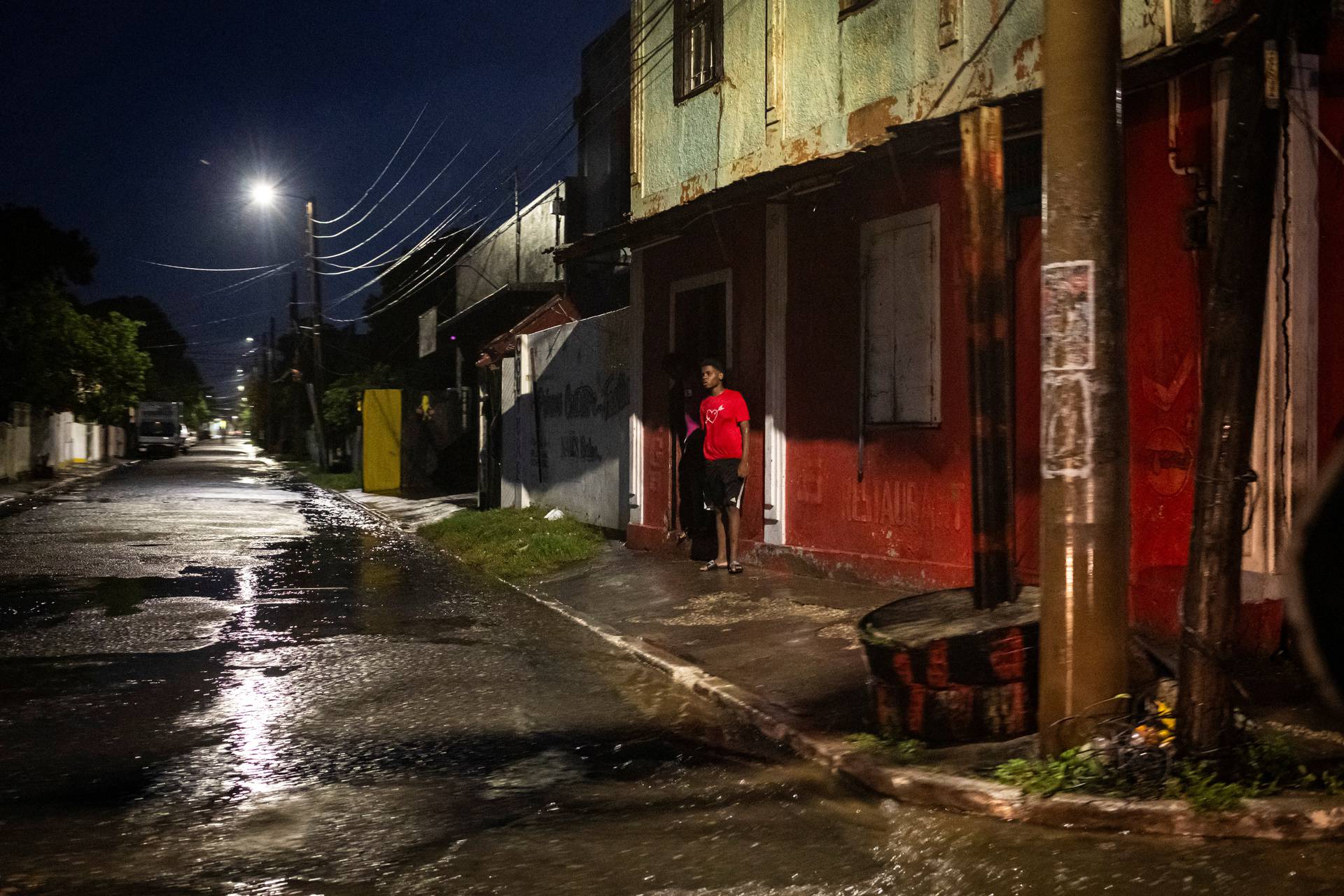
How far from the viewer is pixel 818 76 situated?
11.7 meters

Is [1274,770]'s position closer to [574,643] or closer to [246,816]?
[246,816]

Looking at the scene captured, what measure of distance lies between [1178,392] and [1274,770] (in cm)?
316

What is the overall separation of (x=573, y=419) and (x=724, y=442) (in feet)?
20.5

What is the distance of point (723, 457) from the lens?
444 inches

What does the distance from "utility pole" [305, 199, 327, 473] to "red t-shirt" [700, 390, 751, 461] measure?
30845 mm

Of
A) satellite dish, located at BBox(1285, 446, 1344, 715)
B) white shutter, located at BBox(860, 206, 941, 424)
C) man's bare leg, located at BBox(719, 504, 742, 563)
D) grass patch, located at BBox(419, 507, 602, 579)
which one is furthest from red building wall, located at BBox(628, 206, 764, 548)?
satellite dish, located at BBox(1285, 446, 1344, 715)

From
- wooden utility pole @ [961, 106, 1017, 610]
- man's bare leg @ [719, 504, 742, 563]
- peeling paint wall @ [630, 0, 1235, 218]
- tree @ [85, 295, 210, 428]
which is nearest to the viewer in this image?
wooden utility pole @ [961, 106, 1017, 610]

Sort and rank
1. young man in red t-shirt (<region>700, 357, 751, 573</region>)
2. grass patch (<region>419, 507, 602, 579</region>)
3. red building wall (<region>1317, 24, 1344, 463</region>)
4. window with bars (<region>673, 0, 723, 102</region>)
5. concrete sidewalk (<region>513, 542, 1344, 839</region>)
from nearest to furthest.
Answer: concrete sidewalk (<region>513, 542, 1344, 839</region>) → red building wall (<region>1317, 24, 1344, 463</region>) → young man in red t-shirt (<region>700, 357, 751, 573</region>) → window with bars (<region>673, 0, 723, 102</region>) → grass patch (<region>419, 507, 602, 579</region>)

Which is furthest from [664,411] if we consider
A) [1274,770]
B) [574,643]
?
[1274,770]

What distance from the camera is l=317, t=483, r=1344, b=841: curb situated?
4.42 meters

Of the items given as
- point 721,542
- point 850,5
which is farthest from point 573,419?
point 850,5

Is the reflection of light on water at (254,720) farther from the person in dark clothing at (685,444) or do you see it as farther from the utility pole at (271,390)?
the utility pole at (271,390)

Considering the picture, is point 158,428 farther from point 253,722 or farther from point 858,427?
point 253,722

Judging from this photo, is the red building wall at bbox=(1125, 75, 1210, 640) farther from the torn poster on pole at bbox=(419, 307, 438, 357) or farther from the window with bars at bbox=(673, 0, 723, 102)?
the torn poster on pole at bbox=(419, 307, 438, 357)
